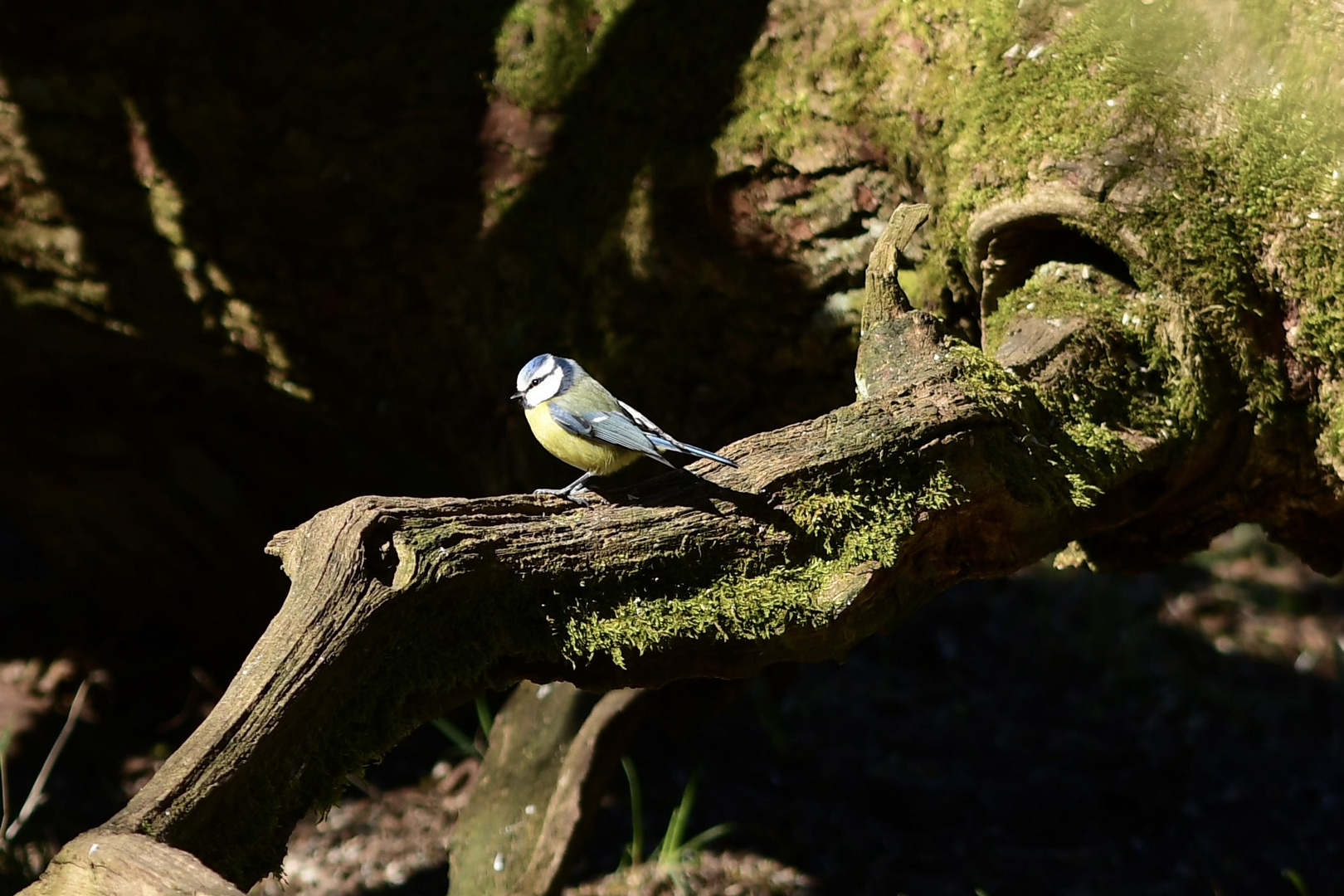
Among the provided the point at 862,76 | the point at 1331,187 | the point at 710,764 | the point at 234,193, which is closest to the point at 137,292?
the point at 234,193

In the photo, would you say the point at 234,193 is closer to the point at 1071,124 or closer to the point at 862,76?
the point at 862,76

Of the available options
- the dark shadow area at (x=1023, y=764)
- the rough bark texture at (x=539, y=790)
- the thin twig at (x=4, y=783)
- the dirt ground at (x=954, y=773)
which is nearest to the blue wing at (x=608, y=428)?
the rough bark texture at (x=539, y=790)

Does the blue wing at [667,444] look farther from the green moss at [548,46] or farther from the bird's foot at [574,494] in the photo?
the green moss at [548,46]

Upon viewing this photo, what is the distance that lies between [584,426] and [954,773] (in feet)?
9.26

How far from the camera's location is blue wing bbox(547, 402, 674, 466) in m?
1.87

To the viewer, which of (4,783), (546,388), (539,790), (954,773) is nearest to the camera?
(546,388)

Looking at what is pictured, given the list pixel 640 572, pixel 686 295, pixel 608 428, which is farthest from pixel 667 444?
pixel 686 295

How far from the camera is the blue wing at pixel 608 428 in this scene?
6.14 feet

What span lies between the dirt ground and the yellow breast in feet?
4.83

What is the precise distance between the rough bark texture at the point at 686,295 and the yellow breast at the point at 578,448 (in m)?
0.15

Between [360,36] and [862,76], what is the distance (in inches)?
52.1

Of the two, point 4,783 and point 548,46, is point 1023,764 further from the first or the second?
point 4,783

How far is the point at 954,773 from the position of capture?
423 cm

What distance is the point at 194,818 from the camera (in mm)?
1502
